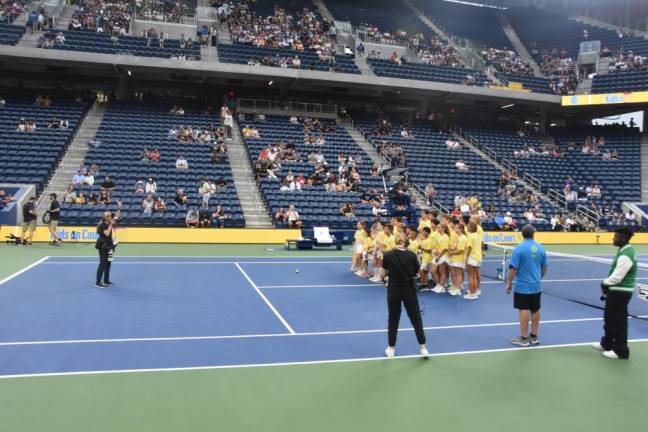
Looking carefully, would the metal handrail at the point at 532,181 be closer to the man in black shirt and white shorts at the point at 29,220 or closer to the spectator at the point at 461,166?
the spectator at the point at 461,166

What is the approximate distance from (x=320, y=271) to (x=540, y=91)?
103ft

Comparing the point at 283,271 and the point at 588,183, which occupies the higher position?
the point at 588,183

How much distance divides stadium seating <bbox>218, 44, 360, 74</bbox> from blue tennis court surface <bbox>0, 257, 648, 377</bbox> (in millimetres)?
22344

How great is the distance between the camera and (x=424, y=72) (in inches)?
1481

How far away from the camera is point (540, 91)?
39594mm

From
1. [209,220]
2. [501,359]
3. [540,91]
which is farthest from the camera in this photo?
[540,91]

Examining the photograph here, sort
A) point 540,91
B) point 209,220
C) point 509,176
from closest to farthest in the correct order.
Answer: point 209,220, point 509,176, point 540,91

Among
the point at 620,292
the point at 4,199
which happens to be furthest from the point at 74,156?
the point at 620,292

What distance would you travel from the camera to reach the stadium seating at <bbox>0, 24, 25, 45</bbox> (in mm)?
29500

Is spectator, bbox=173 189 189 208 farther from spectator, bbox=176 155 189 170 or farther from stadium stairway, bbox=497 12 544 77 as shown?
stadium stairway, bbox=497 12 544 77

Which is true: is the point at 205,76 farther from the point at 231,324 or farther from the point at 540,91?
the point at 231,324

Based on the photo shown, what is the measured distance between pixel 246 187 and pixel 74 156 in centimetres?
978

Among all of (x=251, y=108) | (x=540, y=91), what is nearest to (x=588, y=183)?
(x=540, y=91)

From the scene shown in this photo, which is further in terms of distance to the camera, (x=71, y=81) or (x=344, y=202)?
(x=71, y=81)
